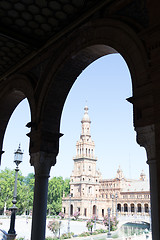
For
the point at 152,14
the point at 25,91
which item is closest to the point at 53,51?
the point at 25,91

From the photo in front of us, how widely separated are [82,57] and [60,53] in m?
0.49

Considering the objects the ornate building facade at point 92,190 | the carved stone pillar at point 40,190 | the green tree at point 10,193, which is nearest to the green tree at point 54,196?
the ornate building facade at point 92,190

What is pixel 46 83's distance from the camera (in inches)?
218

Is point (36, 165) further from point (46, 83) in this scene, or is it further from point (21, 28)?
point (21, 28)

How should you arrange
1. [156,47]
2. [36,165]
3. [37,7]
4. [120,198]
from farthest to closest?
[120,198] < [36,165] < [37,7] < [156,47]

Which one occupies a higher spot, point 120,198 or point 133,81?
point 133,81

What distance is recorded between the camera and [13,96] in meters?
6.98

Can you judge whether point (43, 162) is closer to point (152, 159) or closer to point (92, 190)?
point (152, 159)

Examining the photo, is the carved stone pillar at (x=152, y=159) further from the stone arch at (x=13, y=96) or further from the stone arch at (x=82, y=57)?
the stone arch at (x=13, y=96)

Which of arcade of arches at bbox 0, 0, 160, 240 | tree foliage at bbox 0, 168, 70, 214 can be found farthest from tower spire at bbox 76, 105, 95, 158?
arcade of arches at bbox 0, 0, 160, 240

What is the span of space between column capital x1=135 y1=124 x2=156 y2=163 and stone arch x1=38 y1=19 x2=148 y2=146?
1.92ft

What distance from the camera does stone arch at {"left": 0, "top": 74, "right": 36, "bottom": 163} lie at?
237 inches

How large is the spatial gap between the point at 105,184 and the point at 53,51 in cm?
5978

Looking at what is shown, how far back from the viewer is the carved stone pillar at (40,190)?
16.1ft
